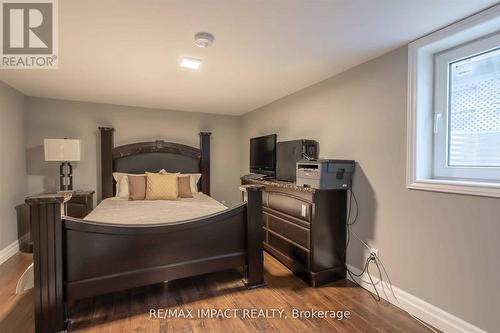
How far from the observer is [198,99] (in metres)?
3.66

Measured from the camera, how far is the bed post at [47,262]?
1.62m

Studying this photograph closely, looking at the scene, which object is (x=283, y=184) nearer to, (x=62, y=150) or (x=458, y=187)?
(x=458, y=187)

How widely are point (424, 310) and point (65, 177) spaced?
14.0 ft

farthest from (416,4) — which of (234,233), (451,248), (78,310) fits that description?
(78,310)

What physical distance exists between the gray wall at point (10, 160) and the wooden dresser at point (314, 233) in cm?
317

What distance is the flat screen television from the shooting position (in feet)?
11.9

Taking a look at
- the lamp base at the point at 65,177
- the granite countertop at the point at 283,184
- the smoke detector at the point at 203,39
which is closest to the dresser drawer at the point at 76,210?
the lamp base at the point at 65,177

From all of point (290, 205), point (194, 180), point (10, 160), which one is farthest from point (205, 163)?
point (10, 160)

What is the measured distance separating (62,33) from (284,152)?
91.6 inches

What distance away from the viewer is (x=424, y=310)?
183cm

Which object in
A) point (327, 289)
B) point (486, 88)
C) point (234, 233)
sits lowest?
point (327, 289)

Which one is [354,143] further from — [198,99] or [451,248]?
[198,99]

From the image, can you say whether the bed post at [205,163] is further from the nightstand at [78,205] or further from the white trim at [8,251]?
the white trim at [8,251]

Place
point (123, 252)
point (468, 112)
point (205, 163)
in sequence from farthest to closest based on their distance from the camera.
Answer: point (205, 163)
point (123, 252)
point (468, 112)
